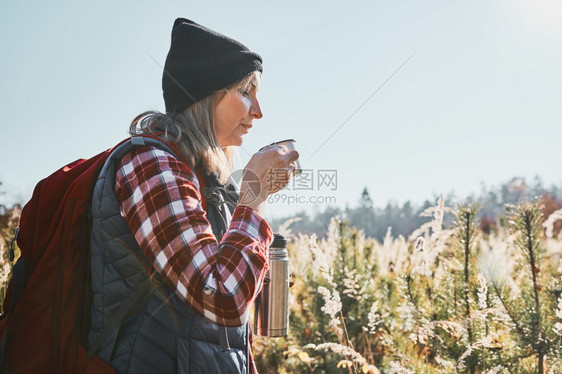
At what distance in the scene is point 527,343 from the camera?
2.55 m

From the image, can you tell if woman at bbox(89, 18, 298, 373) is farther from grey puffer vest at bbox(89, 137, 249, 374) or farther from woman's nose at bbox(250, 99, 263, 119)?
woman's nose at bbox(250, 99, 263, 119)

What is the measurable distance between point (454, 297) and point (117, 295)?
235 cm

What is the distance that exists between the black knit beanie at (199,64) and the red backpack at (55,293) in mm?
447

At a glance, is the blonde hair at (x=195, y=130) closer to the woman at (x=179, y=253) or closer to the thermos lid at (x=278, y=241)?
the woman at (x=179, y=253)

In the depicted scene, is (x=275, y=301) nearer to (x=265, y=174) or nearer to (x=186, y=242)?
(x=265, y=174)

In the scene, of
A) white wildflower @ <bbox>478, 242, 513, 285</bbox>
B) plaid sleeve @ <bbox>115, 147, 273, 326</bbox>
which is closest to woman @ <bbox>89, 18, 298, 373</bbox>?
plaid sleeve @ <bbox>115, 147, 273, 326</bbox>

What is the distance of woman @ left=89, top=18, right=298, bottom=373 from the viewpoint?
1.21m

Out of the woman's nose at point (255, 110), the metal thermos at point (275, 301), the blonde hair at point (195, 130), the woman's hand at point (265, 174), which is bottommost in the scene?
the metal thermos at point (275, 301)

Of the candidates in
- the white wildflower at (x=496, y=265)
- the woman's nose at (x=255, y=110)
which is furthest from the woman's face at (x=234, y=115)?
the white wildflower at (x=496, y=265)

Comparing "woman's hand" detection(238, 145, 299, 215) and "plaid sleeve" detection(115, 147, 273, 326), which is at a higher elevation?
"woman's hand" detection(238, 145, 299, 215)

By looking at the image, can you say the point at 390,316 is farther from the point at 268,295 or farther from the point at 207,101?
the point at 207,101

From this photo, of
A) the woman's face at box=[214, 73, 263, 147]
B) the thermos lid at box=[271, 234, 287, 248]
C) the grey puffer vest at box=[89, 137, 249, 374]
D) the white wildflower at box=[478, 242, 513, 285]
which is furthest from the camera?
the white wildflower at box=[478, 242, 513, 285]

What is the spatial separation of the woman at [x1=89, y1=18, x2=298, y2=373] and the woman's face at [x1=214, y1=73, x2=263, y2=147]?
0.14 metres

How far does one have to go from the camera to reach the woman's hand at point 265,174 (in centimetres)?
143
